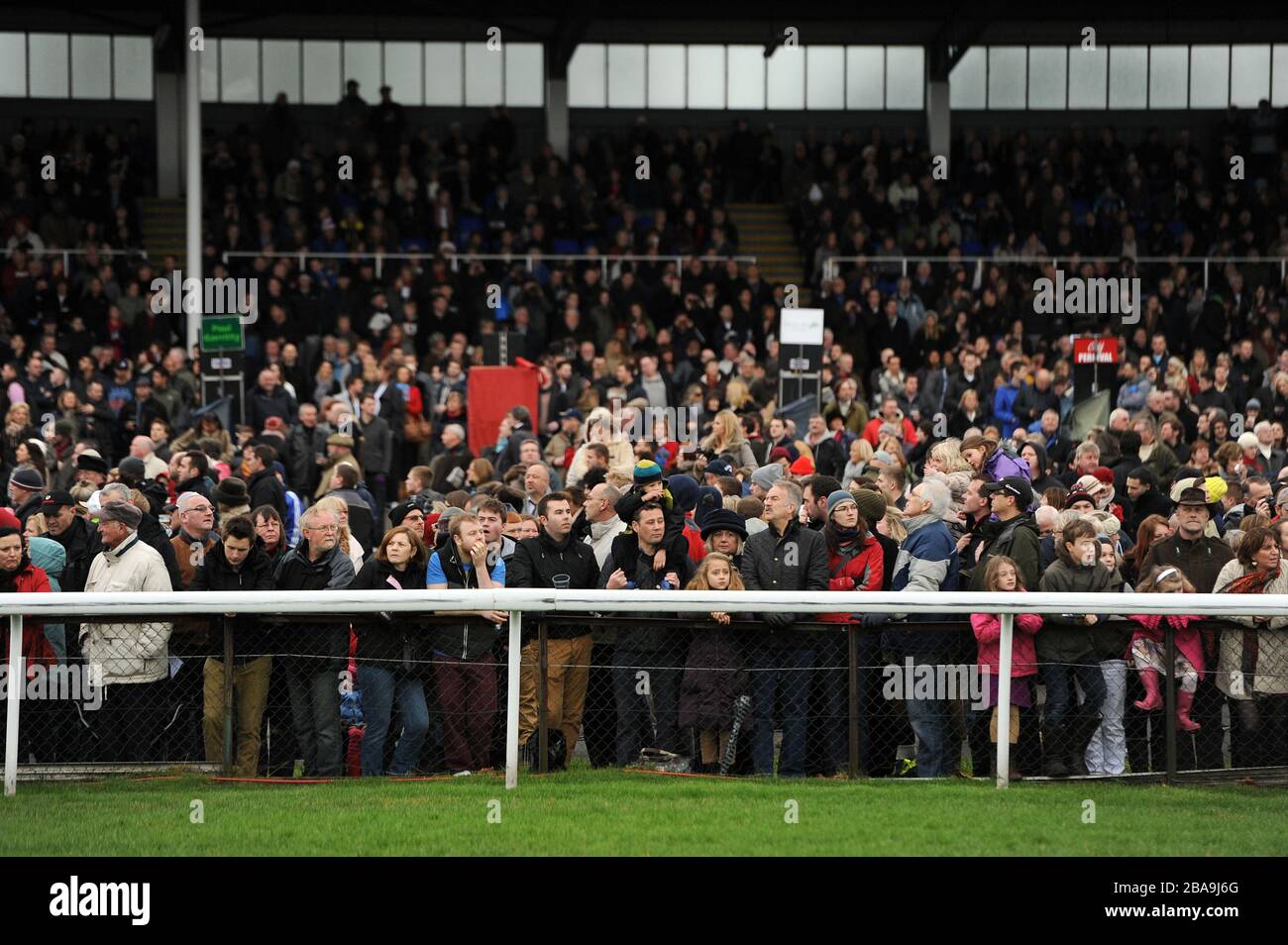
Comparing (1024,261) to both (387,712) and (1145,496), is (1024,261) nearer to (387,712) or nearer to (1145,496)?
(1145,496)

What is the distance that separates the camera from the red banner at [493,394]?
18.2 m

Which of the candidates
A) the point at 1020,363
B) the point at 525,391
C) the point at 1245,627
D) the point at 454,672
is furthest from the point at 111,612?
the point at 1020,363

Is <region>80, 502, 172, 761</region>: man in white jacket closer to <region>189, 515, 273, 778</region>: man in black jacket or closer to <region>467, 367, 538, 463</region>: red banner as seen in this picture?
<region>189, 515, 273, 778</region>: man in black jacket

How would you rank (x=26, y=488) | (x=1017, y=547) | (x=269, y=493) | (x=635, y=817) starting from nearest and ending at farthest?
(x=635, y=817) → (x=1017, y=547) → (x=26, y=488) → (x=269, y=493)

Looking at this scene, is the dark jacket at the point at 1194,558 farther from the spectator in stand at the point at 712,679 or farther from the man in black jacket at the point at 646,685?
the man in black jacket at the point at 646,685

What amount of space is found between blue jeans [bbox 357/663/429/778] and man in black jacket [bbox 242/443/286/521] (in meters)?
4.06

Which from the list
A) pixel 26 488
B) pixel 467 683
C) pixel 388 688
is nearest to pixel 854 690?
pixel 467 683

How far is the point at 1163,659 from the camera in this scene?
27.6 feet

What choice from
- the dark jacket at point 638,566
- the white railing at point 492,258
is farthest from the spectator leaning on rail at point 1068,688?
the white railing at point 492,258

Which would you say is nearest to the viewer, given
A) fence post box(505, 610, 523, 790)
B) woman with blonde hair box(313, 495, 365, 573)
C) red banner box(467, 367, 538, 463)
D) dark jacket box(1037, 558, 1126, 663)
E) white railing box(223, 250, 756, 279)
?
fence post box(505, 610, 523, 790)

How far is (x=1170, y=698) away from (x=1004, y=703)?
2.78ft

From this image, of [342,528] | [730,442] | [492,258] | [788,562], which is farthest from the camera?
[492,258]

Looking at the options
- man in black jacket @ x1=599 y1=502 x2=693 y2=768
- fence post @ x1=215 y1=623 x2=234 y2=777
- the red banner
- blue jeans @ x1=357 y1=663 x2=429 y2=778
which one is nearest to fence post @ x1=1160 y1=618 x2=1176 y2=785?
man in black jacket @ x1=599 y1=502 x2=693 y2=768

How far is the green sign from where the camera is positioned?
18.0 meters
